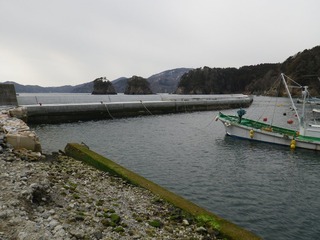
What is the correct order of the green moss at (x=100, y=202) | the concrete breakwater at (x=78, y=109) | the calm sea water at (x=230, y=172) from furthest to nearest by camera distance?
the concrete breakwater at (x=78, y=109)
the calm sea water at (x=230, y=172)
the green moss at (x=100, y=202)

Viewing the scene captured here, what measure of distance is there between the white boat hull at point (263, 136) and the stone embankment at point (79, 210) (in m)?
25.1

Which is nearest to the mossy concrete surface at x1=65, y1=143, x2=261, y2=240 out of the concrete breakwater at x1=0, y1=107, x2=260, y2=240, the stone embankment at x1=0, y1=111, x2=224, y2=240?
the concrete breakwater at x1=0, y1=107, x2=260, y2=240

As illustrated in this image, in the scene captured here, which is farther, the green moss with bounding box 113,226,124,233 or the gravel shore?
the green moss with bounding box 113,226,124,233

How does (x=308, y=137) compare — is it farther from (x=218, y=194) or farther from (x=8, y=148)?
(x=8, y=148)

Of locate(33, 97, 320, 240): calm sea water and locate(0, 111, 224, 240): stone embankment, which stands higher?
locate(0, 111, 224, 240): stone embankment

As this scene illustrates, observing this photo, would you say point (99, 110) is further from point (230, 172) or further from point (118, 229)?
point (118, 229)

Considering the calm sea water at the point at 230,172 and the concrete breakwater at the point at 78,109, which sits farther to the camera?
the concrete breakwater at the point at 78,109

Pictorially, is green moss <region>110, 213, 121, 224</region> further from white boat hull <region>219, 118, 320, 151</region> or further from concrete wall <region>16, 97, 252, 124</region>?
concrete wall <region>16, 97, 252, 124</region>

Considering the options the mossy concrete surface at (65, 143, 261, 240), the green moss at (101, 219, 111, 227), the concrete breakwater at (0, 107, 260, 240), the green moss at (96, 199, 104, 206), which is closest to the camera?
the concrete breakwater at (0, 107, 260, 240)

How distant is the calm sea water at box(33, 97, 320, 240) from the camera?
13.7 m

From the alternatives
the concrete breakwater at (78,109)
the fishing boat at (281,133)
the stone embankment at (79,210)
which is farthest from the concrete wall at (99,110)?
the stone embankment at (79,210)

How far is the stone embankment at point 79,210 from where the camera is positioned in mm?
8039

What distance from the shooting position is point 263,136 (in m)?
35.1

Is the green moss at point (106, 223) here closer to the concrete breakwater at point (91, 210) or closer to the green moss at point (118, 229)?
the concrete breakwater at point (91, 210)
